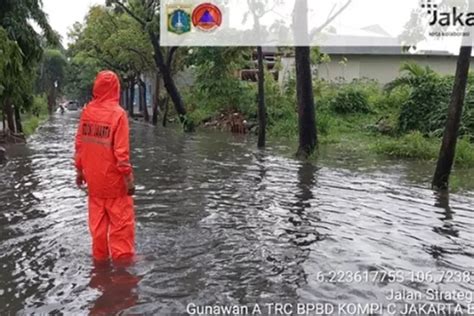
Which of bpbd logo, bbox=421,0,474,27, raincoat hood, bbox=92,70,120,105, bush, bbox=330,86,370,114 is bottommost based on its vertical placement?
bush, bbox=330,86,370,114

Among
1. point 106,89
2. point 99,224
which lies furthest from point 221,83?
point 99,224

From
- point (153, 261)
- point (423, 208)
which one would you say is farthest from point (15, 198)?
point (423, 208)

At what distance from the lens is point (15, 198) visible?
9.31 meters

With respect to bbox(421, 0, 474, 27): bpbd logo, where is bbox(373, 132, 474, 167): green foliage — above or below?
below

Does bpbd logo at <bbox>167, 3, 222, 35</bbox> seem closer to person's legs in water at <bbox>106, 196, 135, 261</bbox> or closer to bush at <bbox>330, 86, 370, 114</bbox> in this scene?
bush at <bbox>330, 86, 370, 114</bbox>

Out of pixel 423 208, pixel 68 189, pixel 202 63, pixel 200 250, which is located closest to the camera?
pixel 200 250

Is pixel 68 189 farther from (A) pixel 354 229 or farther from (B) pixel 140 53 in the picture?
(B) pixel 140 53

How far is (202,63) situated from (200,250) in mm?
19268

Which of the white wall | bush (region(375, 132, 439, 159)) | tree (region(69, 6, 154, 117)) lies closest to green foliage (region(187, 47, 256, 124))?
the white wall

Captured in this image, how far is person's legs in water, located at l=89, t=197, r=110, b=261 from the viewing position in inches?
216

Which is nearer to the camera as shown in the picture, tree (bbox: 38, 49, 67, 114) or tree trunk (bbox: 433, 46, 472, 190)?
tree trunk (bbox: 433, 46, 472, 190)

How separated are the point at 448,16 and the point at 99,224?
7669mm

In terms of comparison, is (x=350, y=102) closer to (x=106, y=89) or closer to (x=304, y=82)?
(x=304, y=82)

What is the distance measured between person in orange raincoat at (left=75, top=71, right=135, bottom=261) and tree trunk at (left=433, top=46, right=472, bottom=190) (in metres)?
5.54
